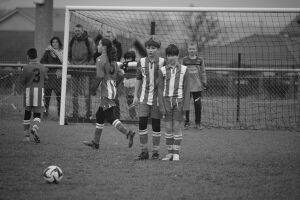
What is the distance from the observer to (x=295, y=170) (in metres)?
7.21

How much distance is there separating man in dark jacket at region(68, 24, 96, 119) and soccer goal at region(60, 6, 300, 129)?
0.08 feet

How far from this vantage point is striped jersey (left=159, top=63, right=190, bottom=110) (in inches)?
313

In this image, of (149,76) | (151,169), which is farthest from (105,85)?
(151,169)

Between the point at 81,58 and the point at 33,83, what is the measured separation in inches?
132

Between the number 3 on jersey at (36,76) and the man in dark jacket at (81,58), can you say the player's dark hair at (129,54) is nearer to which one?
the man in dark jacket at (81,58)

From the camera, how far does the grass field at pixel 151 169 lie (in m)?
5.71

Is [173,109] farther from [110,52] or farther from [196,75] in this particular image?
[196,75]

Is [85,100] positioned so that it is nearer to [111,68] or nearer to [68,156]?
[111,68]

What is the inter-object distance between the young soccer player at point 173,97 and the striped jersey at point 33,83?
2.94 m

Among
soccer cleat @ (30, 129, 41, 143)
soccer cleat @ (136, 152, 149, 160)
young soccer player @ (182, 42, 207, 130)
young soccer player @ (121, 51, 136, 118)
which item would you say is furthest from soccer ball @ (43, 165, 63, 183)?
young soccer player @ (121, 51, 136, 118)

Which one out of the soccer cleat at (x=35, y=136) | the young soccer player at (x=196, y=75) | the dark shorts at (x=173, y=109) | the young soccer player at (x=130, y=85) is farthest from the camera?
the young soccer player at (x=130, y=85)

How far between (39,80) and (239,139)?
4.01m

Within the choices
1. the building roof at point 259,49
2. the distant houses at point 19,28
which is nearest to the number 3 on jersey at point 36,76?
the building roof at point 259,49

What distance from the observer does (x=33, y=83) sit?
1004 cm
